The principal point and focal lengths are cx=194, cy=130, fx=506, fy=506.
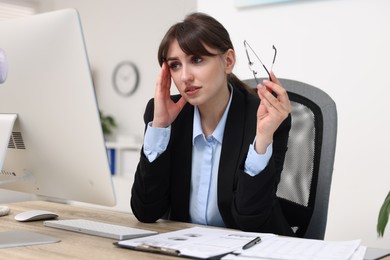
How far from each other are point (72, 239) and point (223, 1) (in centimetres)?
191

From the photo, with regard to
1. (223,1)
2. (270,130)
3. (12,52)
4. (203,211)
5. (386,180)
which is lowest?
(386,180)

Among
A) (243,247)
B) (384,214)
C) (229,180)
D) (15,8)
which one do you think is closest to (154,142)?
(229,180)

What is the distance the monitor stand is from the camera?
1.07 meters

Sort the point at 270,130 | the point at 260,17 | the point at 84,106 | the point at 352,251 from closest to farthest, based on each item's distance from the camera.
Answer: the point at 352,251 → the point at 84,106 → the point at 270,130 → the point at 260,17

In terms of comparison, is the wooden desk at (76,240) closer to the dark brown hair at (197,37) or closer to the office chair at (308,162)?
the office chair at (308,162)

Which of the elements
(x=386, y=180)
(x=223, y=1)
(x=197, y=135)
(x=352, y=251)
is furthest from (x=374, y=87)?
(x=352, y=251)

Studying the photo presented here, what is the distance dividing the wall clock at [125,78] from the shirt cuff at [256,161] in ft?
12.0

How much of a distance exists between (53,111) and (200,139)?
0.52m

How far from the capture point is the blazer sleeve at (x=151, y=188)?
1.36m

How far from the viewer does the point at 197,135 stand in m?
1.45

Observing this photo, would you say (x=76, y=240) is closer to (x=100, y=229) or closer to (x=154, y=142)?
(x=100, y=229)

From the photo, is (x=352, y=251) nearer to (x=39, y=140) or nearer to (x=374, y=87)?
(x=39, y=140)

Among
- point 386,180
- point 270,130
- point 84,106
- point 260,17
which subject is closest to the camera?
point 84,106

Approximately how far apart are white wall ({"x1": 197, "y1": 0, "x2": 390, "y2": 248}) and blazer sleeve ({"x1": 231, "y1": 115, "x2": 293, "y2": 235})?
3.45 ft
